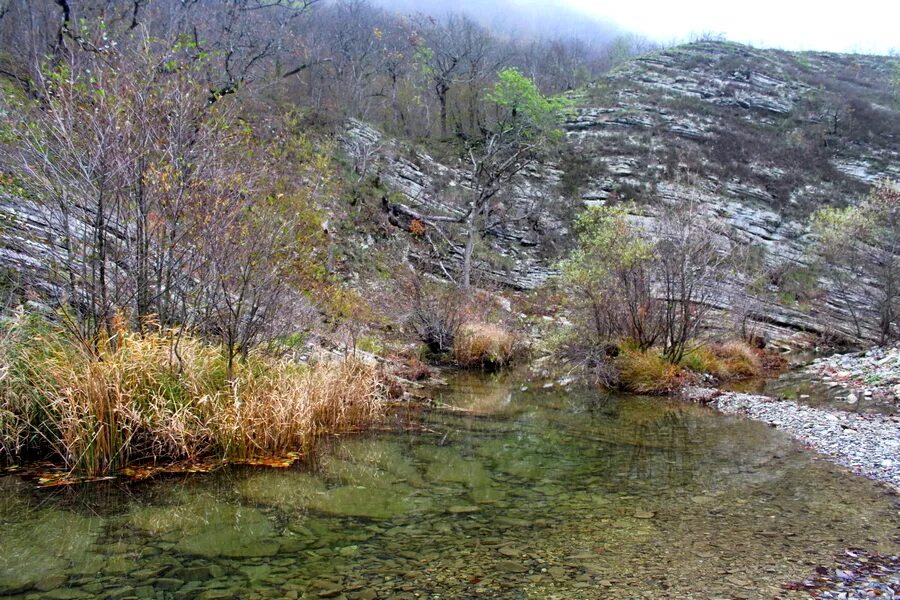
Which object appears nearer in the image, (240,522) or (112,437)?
(240,522)

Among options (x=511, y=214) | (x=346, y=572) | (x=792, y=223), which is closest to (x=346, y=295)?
(x=346, y=572)

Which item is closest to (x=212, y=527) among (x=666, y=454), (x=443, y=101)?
(x=666, y=454)

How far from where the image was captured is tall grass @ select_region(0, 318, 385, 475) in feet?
19.5

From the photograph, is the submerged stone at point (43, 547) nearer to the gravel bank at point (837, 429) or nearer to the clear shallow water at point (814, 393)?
the gravel bank at point (837, 429)

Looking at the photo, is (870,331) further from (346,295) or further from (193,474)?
(193,474)

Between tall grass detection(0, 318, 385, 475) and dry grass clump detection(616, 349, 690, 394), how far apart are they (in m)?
9.48

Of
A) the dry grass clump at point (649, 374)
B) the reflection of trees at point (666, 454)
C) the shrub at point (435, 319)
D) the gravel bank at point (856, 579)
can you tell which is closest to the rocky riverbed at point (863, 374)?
the dry grass clump at point (649, 374)

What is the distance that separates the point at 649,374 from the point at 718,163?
32210mm

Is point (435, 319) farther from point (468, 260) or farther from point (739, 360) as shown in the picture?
point (739, 360)

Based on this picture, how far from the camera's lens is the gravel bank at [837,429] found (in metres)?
7.20

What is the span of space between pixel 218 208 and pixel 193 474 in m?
3.87

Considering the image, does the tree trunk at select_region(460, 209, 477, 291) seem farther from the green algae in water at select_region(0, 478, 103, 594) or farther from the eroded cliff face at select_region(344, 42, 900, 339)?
the green algae in water at select_region(0, 478, 103, 594)

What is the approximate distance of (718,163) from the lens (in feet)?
131

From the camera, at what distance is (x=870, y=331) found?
79.2 ft
